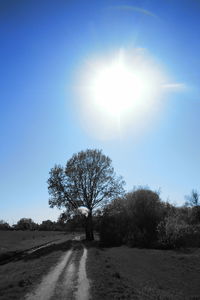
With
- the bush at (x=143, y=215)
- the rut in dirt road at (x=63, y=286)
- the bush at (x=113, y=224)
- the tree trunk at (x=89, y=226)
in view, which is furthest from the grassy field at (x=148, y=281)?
→ the tree trunk at (x=89, y=226)

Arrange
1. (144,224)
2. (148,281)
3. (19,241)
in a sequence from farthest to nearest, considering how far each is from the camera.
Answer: (19,241), (144,224), (148,281)

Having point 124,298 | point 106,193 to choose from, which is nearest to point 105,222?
point 106,193

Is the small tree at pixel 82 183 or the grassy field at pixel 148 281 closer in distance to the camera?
the grassy field at pixel 148 281

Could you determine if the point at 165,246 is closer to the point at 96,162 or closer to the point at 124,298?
the point at 96,162

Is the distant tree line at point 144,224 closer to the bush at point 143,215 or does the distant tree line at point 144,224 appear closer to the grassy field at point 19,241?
the bush at point 143,215

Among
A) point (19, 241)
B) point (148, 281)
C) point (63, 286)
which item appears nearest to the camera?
point (63, 286)

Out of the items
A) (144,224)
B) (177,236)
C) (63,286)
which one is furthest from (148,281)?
(144,224)

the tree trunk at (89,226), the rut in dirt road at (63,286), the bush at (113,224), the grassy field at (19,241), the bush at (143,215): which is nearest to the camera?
the rut in dirt road at (63,286)

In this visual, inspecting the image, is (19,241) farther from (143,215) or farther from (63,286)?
(63,286)

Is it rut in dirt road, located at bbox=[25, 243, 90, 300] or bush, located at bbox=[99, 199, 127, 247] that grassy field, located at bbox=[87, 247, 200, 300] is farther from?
bush, located at bbox=[99, 199, 127, 247]

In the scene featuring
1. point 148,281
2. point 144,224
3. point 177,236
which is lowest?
point 148,281

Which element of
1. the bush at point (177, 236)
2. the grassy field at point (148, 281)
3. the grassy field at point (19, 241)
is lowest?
the grassy field at point (148, 281)

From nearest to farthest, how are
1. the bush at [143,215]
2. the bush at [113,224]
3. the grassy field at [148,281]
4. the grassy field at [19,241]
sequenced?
the grassy field at [148,281] → the bush at [143,215] → the grassy field at [19,241] → the bush at [113,224]

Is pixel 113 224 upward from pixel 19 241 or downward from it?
upward
